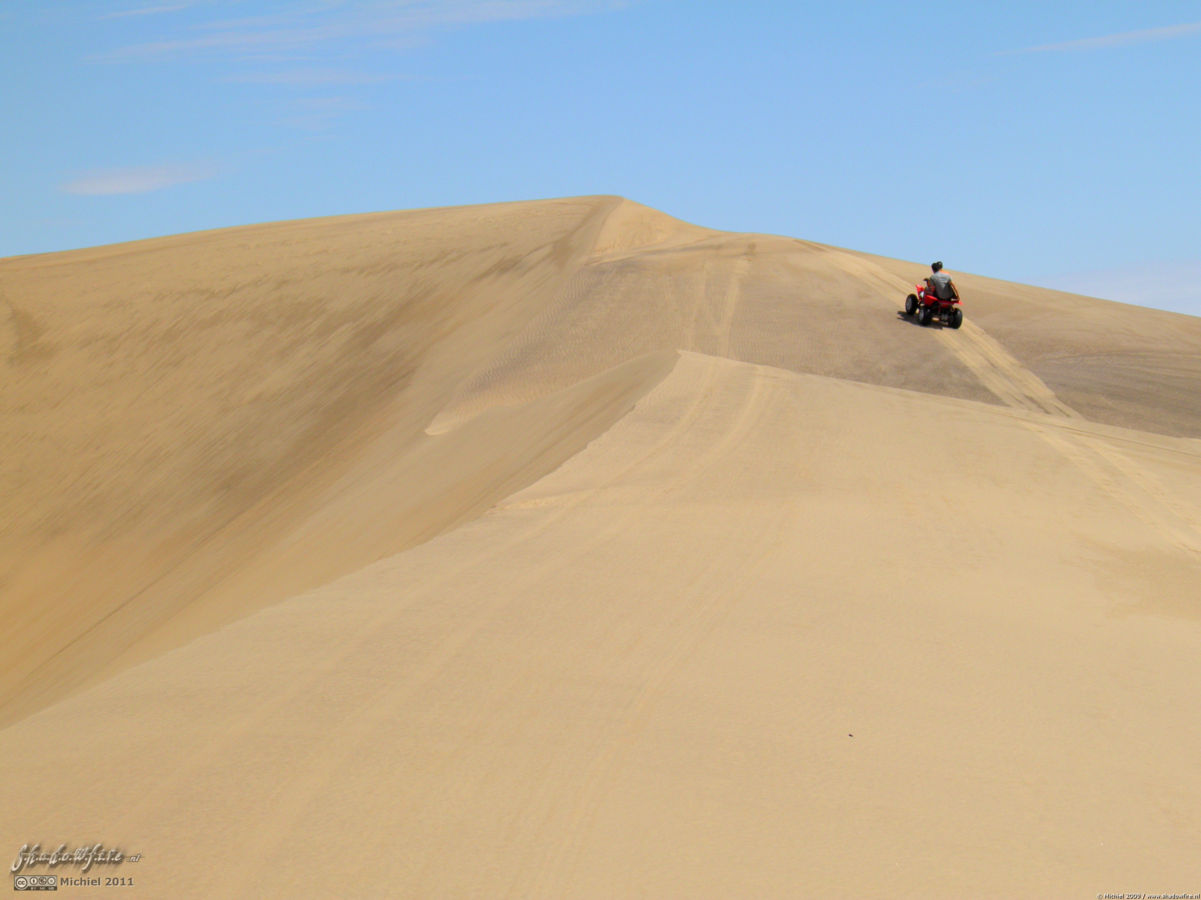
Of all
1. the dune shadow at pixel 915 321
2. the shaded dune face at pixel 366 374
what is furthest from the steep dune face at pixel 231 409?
the dune shadow at pixel 915 321

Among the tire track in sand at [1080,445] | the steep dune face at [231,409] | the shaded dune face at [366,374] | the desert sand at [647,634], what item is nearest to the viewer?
the desert sand at [647,634]

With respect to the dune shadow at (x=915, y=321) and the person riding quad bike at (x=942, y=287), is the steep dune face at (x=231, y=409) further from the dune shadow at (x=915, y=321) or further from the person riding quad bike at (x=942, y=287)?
the person riding quad bike at (x=942, y=287)

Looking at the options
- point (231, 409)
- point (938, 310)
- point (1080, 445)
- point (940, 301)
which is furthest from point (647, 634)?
point (231, 409)

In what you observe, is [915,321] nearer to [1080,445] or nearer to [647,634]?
[1080,445]

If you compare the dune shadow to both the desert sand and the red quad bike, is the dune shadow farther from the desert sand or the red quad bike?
the desert sand

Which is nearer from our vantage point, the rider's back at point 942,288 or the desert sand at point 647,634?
the desert sand at point 647,634

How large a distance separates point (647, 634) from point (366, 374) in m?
14.7

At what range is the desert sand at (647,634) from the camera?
3461 millimetres

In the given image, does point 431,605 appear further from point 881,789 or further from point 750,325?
point 750,325

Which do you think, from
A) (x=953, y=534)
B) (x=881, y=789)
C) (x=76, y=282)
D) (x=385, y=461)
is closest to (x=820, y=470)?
(x=953, y=534)

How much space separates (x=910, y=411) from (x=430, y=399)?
760cm

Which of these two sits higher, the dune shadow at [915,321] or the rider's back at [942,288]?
the rider's back at [942,288]

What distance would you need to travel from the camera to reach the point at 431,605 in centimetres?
529

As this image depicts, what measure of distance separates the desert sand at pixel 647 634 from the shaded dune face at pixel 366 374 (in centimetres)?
12
